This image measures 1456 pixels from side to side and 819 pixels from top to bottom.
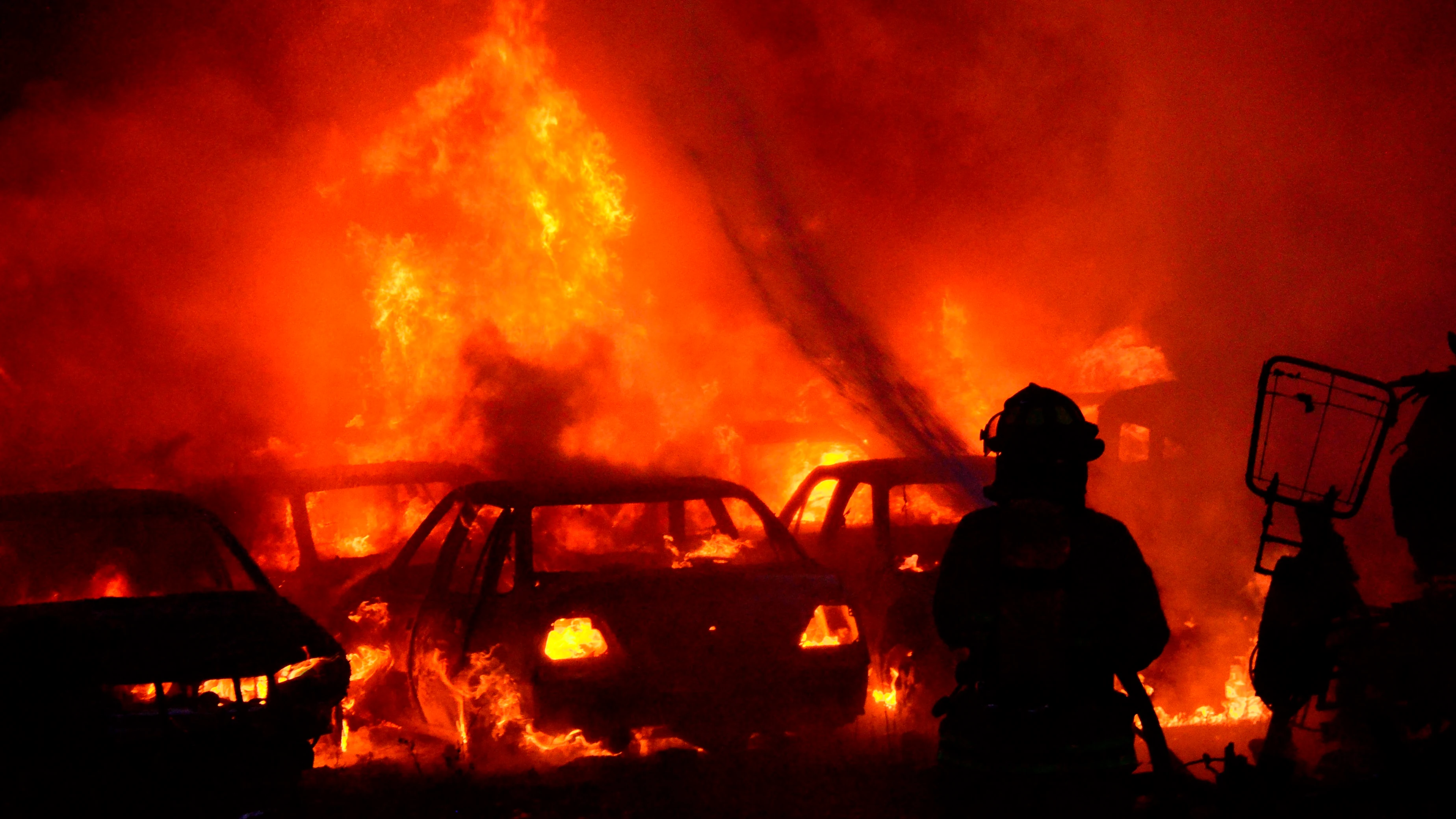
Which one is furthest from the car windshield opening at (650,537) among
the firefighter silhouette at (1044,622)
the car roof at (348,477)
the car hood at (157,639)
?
the firefighter silhouette at (1044,622)

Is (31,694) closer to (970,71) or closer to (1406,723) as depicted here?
(1406,723)

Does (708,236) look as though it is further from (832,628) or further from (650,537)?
(832,628)

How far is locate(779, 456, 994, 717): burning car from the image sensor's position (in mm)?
6895

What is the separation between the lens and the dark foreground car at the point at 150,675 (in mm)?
4734

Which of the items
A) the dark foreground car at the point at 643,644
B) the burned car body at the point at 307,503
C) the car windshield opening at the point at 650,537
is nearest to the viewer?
the dark foreground car at the point at 643,644

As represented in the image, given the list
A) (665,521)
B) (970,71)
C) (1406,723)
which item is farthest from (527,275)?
(1406,723)

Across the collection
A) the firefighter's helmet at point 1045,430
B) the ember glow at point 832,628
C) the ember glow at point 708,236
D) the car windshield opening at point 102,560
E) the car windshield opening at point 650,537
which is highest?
the ember glow at point 708,236

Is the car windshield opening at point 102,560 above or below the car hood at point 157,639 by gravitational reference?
above

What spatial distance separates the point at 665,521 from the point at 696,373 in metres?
3.98

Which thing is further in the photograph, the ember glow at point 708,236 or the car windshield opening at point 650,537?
the ember glow at point 708,236

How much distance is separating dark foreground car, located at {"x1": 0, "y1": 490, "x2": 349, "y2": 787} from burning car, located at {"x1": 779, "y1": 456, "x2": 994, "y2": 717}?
3.00 m

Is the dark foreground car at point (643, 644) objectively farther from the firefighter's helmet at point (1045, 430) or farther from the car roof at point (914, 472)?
the firefighter's helmet at point (1045, 430)

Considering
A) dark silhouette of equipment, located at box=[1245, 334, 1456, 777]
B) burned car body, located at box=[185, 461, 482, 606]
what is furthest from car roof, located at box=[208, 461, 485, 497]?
dark silhouette of equipment, located at box=[1245, 334, 1456, 777]

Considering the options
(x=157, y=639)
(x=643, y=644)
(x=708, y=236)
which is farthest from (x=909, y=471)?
(x=708, y=236)
